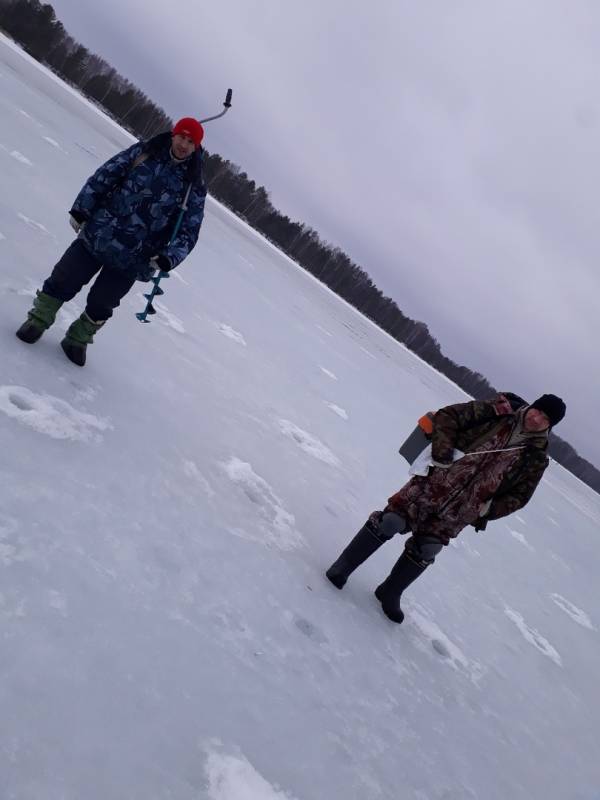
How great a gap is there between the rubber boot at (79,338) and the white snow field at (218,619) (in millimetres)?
69

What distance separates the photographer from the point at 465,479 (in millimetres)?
3092

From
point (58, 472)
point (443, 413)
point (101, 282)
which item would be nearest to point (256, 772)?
point (58, 472)

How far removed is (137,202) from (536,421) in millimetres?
2410

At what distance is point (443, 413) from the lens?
3.08m

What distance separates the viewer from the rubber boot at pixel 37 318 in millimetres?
3252

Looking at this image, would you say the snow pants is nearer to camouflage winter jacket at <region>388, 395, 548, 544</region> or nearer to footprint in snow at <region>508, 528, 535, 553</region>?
camouflage winter jacket at <region>388, 395, 548, 544</region>

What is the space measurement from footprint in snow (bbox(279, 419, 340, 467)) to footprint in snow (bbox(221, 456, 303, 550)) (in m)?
1.28

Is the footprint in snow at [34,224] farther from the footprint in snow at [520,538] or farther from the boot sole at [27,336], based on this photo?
the footprint in snow at [520,538]

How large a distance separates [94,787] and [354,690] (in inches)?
52.4

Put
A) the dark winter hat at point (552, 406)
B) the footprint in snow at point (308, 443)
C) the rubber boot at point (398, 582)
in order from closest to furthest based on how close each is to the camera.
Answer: the dark winter hat at point (552, 406) < the rubber boot at point (398, 582) < the footprint in snow at point (308, 443)

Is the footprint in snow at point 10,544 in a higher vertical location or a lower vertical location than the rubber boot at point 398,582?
lower

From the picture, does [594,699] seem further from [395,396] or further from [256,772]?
[395,396]

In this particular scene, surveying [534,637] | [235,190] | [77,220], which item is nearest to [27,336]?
[77,220]

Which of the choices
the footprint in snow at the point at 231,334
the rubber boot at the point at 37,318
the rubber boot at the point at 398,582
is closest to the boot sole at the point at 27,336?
the rubber boot at the point at 37,318
